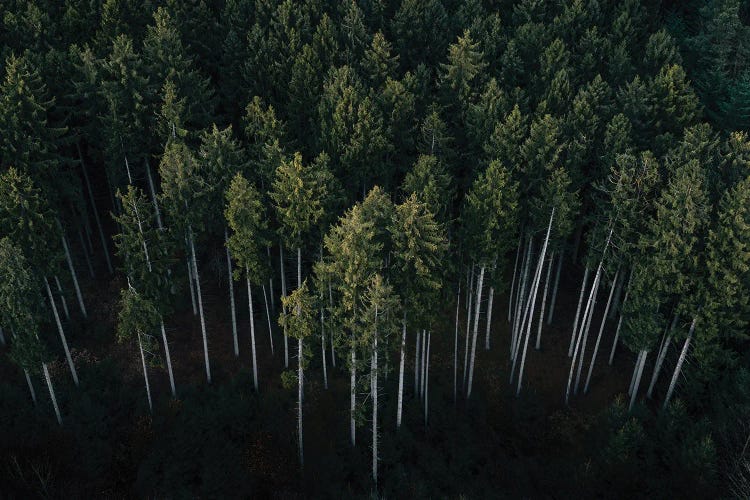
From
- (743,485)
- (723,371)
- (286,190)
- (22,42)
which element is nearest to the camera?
(743,485)

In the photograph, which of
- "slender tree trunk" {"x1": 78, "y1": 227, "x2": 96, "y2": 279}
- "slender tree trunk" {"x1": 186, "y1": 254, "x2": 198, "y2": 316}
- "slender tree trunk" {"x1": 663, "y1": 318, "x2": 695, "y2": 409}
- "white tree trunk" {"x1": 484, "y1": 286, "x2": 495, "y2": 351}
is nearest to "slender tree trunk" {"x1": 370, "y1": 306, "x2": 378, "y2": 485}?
"white tree trunk" {"x1": 484, "y1": 286, "x2": 495, "y2": 351}

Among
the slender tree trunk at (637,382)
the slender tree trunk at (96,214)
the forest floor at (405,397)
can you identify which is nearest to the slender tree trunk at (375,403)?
the forest floor at (405,397)

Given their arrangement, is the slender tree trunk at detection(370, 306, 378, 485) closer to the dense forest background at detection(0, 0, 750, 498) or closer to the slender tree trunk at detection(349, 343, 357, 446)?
the dense forest background at detection(0, 0, 750, 498)

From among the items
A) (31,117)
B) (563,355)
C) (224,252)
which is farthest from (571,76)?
(31,117)

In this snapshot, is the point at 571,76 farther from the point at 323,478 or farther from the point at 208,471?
the point at 208,471

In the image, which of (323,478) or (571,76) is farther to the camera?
(571,76)

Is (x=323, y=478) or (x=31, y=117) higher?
(x=31, y=117)

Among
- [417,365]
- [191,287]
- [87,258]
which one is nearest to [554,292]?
[417,365]

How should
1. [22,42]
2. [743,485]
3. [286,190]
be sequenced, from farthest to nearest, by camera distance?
[22,42] < [286,190] < [743,485]
